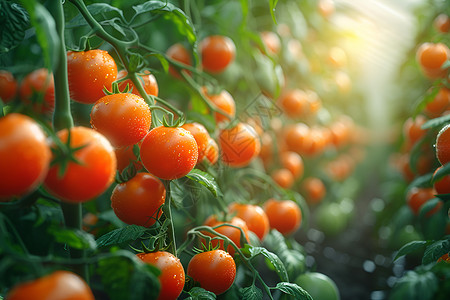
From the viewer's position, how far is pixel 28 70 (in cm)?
94

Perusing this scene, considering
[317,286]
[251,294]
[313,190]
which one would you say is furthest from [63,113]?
[313,190]

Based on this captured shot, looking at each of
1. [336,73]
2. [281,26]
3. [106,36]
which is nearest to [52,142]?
[106,36]

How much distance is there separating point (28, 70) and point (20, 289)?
2.36ft

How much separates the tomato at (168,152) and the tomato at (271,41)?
0.76m

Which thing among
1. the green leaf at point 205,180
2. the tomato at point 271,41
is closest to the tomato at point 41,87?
the green leaf at point 205,180

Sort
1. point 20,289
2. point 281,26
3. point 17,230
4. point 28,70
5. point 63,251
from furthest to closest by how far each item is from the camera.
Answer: point 281,26, point 28,70, point 63,251, point 17,230, point 20,289

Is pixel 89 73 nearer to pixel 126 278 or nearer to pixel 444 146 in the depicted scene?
pixel 126 278

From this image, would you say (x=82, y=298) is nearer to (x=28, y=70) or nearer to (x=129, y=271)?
(x=129, y=271)

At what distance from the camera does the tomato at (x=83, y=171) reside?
398mm

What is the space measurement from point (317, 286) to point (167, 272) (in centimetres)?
39

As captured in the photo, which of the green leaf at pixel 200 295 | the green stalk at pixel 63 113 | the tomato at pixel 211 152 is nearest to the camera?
the green stalk at pixel 63 113

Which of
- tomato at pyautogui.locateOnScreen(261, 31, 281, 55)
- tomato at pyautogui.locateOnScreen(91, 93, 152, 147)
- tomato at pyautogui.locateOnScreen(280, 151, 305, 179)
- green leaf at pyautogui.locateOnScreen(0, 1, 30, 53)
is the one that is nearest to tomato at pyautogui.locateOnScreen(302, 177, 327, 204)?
tomato at pyautogui.locateOnScreen(280, 151, 305, 179)

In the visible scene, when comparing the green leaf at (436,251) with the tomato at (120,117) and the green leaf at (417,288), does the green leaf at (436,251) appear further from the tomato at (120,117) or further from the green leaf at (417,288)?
the tomato at (120,117)

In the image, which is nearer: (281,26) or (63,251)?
(63,251)
